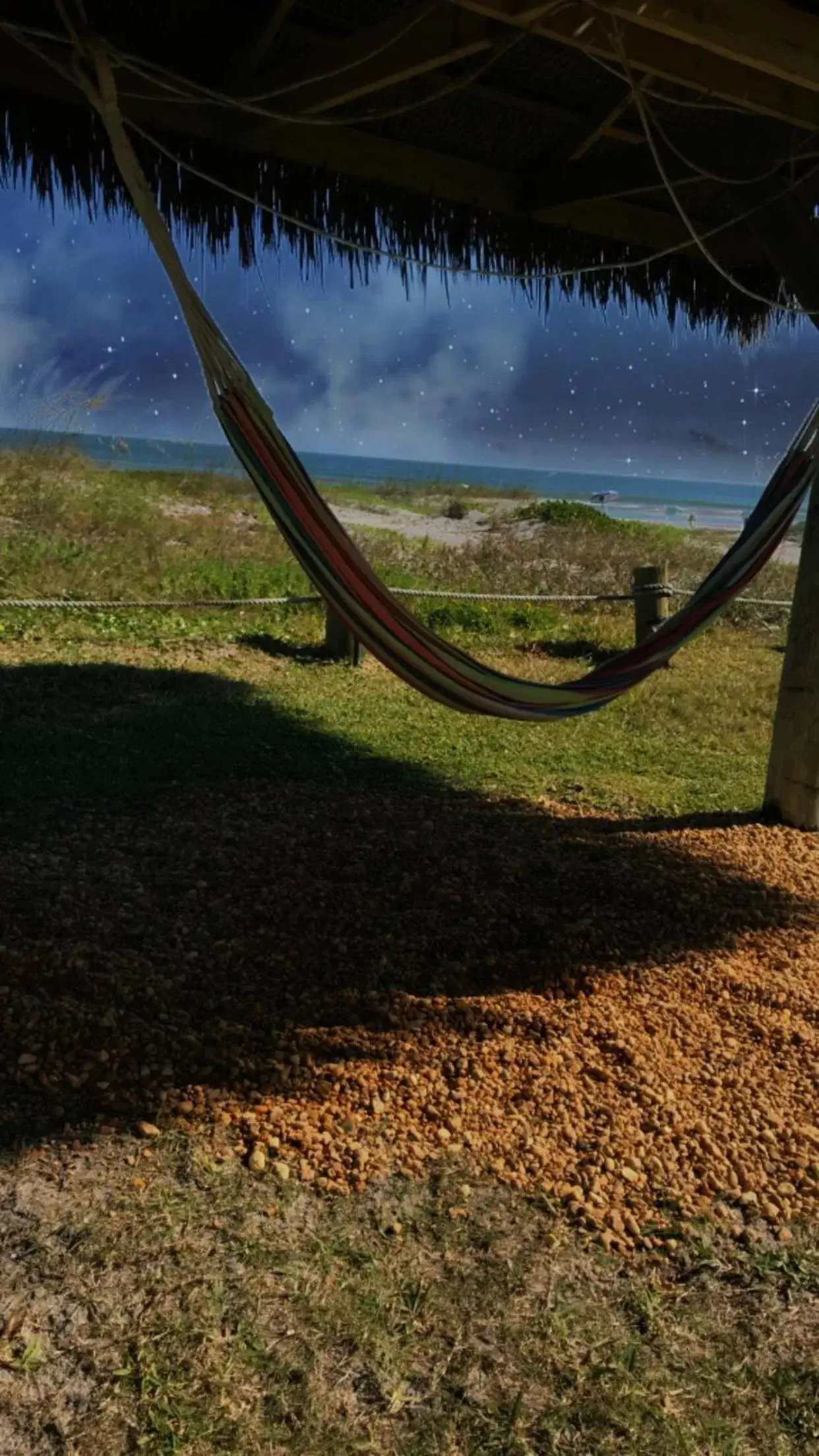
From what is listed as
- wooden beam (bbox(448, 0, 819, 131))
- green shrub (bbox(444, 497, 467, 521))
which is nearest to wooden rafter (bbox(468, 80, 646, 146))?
wooden beam (bbox(448, 0, 819, 131))

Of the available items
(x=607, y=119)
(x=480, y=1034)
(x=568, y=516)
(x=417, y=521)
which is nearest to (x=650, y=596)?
(x=607, y=119)

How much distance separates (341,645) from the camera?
211 inches

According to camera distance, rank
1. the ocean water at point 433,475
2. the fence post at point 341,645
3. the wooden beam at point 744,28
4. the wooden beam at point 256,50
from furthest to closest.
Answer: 1. the ocean water at point 433,475
2. the fence post at point 341,645
3. the wooden beam at point 256,50
4. the wooden beam at point 744,28

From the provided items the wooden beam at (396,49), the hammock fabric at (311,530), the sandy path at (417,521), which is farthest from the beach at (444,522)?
the hammock fabric at (311,530)

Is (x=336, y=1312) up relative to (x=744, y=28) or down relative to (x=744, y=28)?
down

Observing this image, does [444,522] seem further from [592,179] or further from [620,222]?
[592,179]

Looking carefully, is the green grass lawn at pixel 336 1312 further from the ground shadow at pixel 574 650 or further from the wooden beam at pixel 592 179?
the ground shadow at pixel 574 650

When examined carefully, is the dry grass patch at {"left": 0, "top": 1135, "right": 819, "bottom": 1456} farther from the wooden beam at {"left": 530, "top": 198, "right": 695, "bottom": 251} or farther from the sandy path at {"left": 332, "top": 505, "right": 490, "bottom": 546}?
the sandy path at {"left": 332, "top": 505, "right": 490, "bottom": 546}

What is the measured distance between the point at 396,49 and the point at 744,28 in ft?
2.37

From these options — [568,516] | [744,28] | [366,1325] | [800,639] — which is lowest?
[366,1325]

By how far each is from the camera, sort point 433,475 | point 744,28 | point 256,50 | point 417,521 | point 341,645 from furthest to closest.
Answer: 1. point 433,475
2. point 417,521
3. point 341,645
4. point 256,50
5. point 744,28

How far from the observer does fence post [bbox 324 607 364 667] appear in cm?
531

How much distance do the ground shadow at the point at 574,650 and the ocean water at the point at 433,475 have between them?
1558 millimetres

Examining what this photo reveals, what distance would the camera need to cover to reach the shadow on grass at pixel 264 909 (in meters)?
1.80
